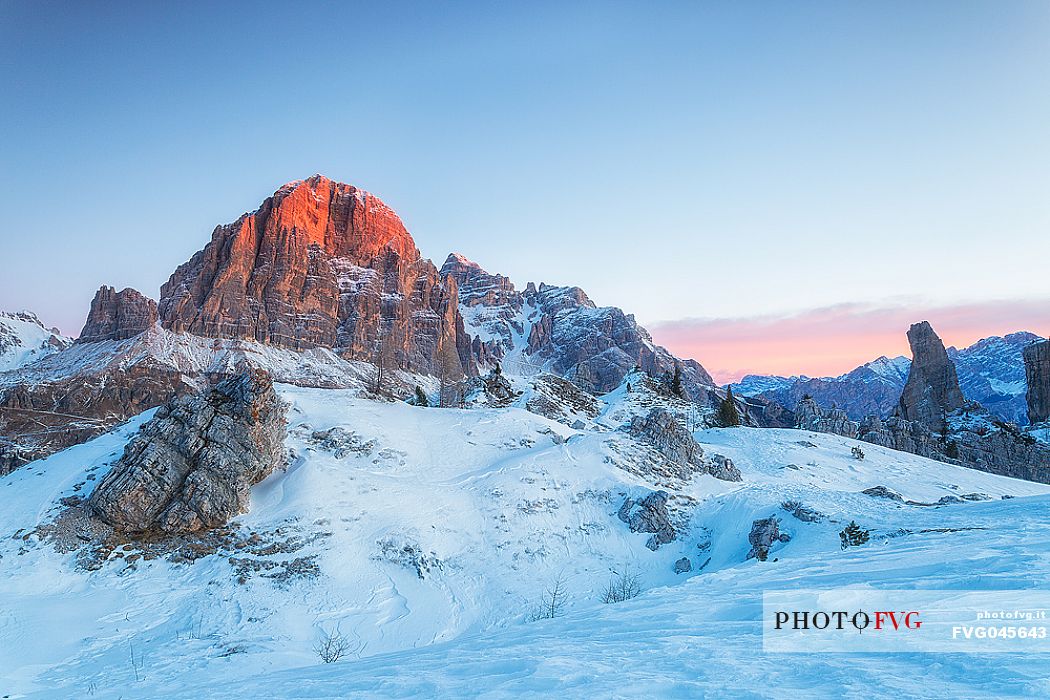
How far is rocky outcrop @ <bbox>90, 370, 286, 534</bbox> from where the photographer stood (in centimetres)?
2201

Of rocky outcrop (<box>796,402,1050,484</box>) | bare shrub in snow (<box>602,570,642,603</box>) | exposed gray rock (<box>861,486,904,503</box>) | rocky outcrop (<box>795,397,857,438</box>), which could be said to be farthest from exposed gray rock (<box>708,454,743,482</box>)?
rocky outcrop (<box>795,397,857,438</box>)

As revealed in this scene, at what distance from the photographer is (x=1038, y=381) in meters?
91.2

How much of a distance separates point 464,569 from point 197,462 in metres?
13.4

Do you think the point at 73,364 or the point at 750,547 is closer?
the point at 750,547

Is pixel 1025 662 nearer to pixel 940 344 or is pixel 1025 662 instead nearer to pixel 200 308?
pixel 940 344

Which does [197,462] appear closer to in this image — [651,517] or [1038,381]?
[651,517]

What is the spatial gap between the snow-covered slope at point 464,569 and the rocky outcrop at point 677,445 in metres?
1.39

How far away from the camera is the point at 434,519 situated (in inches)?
976

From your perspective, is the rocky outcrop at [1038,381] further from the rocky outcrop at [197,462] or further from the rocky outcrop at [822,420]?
the rocky outcrop at [197,462]

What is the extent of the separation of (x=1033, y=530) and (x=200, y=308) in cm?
15985

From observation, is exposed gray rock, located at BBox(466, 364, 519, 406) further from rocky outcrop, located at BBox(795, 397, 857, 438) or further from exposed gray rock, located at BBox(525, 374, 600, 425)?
rocky outcrop, located at BBox(795, 397, 857, 438)

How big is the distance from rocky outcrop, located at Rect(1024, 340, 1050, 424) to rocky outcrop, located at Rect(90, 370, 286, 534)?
118601mm

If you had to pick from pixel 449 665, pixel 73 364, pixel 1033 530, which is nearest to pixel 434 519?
pixel 449 665

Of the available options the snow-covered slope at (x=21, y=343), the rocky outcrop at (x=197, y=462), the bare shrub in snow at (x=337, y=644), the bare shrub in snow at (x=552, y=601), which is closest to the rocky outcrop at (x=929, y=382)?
the bare shrub in snow at (x=552, y=601)
